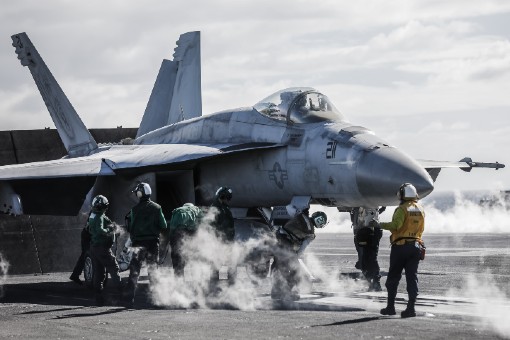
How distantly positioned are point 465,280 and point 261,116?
16.6 ft

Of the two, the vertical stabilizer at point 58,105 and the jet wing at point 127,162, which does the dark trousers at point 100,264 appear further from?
the vertical stabilizer at point 58,105

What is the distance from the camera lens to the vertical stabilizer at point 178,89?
25156 mm

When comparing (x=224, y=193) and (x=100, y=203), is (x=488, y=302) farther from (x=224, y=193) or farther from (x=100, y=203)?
(x=100, y=203)

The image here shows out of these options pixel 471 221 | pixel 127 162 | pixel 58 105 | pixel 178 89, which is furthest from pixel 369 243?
pixel 471 221

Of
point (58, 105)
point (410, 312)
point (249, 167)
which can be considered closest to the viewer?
point (410, 312)

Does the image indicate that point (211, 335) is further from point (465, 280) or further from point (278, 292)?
point (465, 280)

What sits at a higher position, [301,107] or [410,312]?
[301,107]

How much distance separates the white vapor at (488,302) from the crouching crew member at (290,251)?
101 inches

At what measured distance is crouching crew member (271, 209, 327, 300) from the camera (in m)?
15.8

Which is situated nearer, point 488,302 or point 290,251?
point 488,302

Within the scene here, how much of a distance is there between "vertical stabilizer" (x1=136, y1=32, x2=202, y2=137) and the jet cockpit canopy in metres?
7.61

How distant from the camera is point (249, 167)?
698 inches

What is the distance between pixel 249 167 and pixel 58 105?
315 inches

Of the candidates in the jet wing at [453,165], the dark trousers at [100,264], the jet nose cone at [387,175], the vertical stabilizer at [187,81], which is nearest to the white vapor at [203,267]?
the dark trousers at [100,264]
